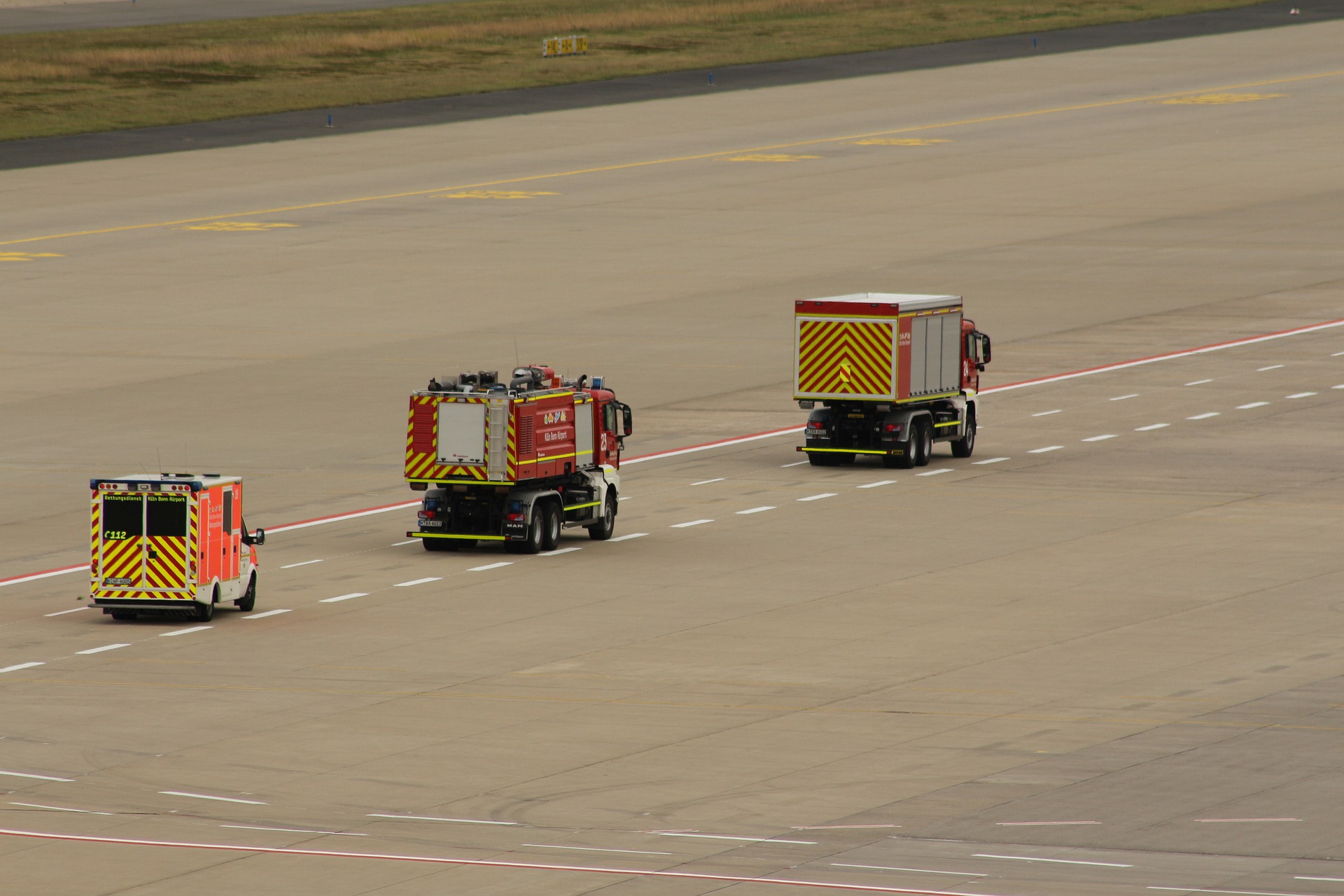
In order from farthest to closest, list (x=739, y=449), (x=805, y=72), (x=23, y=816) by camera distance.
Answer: (x=805, y=72)
(x=739, y=449)
(x=23, y=816)

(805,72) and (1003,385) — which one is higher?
(805,72)

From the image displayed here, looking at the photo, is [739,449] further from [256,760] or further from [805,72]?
[805,72]

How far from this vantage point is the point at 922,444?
52.1 meters

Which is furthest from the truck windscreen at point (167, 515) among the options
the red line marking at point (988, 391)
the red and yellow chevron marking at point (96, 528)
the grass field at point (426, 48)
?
the grass field at point (426, 48)

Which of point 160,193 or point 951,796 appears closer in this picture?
point 951,796

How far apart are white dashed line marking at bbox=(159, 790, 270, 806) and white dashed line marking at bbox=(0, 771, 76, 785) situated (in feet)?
3.72

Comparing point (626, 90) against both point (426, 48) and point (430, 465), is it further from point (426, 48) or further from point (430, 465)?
point (430, 465)

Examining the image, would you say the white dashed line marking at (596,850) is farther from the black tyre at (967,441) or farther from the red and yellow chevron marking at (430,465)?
the black tyre at (967,441)

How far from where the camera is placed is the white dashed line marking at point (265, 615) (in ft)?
122

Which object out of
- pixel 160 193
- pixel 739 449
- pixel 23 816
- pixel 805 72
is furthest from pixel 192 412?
pixel 805 72

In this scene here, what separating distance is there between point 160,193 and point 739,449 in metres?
54.2

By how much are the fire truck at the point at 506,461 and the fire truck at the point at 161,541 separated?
19.2 ft

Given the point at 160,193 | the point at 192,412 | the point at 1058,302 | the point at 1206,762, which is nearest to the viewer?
the point at 1206,762

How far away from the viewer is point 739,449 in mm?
55125
